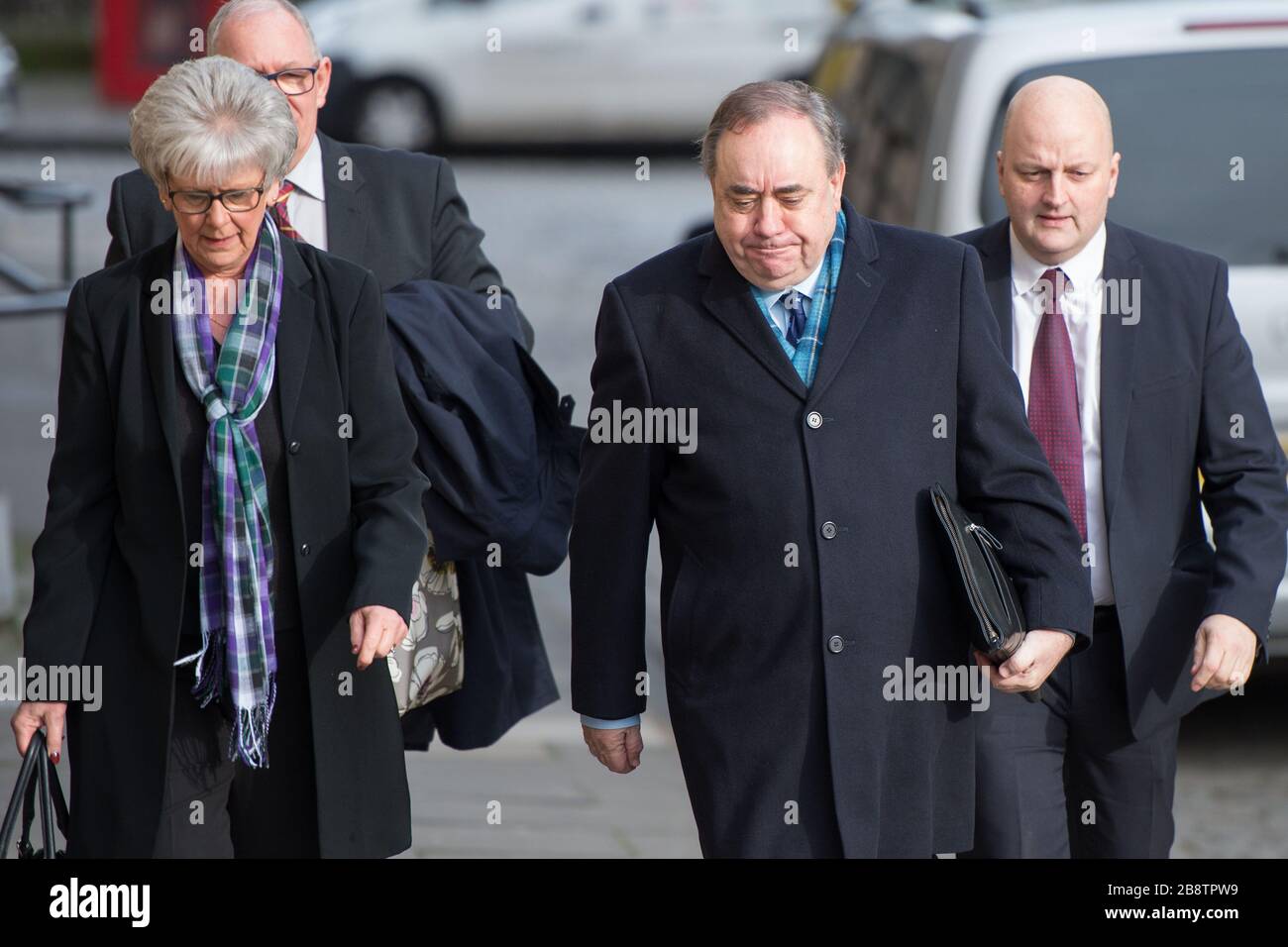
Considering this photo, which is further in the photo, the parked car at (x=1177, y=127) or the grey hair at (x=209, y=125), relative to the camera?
the parked car at (x=1177, y=127)

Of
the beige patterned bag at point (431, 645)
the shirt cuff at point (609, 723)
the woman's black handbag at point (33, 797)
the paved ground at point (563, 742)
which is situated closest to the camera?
the woman's black handbag at point (33, 797)

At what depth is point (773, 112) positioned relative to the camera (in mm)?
3322

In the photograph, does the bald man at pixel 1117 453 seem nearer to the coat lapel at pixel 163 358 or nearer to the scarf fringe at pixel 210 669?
the scarf fringe at pixel 210 669

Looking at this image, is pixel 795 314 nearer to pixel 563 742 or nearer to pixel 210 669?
pixel 210 669

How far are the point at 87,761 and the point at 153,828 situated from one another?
0.56ft

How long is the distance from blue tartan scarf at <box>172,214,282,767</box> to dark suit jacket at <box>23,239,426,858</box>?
0.04 meters

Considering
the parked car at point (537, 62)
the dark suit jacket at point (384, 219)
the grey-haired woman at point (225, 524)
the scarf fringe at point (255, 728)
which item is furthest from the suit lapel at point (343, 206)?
the parked car at point (537, 62)

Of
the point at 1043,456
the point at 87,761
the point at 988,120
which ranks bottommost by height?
the point at 87,761

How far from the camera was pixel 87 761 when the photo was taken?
11.6 ft

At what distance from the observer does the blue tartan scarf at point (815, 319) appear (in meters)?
3.44

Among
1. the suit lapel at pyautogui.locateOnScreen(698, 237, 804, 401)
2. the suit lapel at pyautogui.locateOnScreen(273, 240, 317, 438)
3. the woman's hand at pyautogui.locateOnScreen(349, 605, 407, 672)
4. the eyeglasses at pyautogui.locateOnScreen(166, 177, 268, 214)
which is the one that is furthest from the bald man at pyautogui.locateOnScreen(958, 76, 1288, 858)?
the eyeglasses at pyautogui.locateOnScreen(166, 177, 268, 214)

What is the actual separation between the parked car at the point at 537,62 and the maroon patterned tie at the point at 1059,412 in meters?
14.0

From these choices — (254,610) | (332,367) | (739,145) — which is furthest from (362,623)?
(739,145)

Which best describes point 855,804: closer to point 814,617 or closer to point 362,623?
point 814,617
